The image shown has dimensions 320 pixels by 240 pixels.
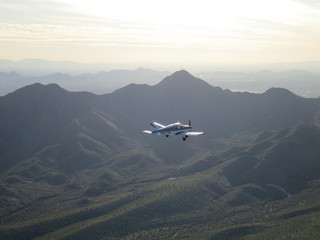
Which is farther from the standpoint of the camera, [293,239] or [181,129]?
[293,239]

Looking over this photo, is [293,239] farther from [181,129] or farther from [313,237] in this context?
[181,129]

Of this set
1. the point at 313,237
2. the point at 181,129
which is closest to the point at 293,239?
the point at 313,237

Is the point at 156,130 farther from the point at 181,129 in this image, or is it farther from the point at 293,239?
the point at 293,239

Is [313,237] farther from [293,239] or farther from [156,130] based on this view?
[156,130]

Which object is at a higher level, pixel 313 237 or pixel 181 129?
pixel 181 129

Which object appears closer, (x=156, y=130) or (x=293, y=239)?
(x=156, y=130)

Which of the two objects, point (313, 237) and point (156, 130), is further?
point (313, 237)

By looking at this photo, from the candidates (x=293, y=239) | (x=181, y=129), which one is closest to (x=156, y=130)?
(x=181, y=129)

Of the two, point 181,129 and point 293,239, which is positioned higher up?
point 181,129
